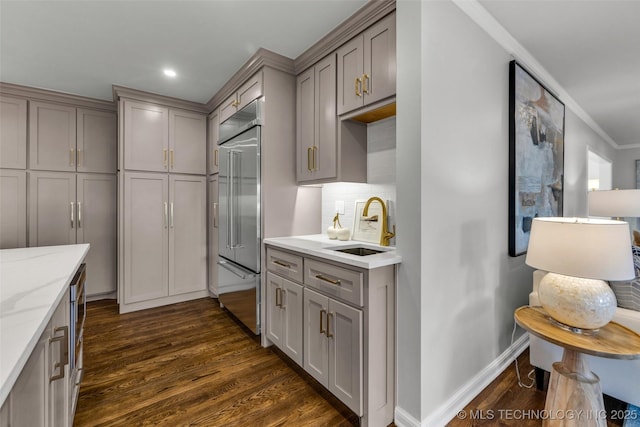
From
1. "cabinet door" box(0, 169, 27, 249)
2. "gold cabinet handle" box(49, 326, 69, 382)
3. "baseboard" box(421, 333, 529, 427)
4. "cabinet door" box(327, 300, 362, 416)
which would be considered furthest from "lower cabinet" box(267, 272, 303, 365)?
"cabinet door" box(0, 169, 27, 249)

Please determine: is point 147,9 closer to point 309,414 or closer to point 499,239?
point 309,414

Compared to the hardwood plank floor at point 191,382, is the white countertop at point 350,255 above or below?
above

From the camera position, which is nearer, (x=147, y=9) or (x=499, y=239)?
(x=147, y=9)

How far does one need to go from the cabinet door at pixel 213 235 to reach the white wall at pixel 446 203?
105 inches

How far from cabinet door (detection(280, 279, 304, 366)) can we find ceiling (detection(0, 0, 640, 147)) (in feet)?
6.17

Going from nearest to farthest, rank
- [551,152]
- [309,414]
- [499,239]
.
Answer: [309,414]
[499,239]
[551,152]

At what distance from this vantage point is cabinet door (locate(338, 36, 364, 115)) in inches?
77.8

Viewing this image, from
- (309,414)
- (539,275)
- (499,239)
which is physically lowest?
(309,414)

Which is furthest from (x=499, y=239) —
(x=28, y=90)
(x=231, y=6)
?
(x=28, y=90)

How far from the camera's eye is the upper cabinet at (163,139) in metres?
3.31

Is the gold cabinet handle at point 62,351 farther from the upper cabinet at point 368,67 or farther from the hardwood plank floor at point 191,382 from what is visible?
the upper cabinet at point 368,67

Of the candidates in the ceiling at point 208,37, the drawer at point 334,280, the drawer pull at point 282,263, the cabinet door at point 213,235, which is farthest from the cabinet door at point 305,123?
the cabinet door at point 213,235

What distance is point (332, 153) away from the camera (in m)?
2.24

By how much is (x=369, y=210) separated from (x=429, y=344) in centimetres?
109
